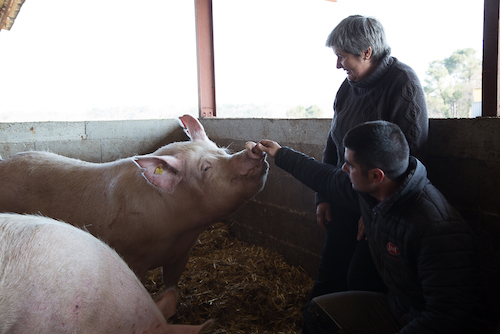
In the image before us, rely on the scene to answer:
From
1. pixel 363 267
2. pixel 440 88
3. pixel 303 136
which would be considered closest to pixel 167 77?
pixel 440 88

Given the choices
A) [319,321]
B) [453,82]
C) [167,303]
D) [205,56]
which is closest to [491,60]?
[319,321]

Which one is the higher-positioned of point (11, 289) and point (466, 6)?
point (466, 6)

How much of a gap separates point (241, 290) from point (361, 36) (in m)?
2.62

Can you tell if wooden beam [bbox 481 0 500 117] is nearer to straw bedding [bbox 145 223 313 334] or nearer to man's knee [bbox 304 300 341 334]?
man's knee [bbox 304 300 341 334]

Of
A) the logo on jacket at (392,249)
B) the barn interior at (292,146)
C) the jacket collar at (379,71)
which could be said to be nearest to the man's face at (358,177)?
the logo on jacket at (392,249)

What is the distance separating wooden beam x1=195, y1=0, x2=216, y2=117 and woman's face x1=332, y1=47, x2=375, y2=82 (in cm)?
394

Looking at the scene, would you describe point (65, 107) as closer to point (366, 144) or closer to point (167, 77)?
point (167, 77)

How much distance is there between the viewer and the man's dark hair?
1.79 meters

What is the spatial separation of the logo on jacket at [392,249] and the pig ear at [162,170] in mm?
1703

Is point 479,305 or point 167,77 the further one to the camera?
point 167,77

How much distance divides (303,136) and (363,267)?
1801 mm

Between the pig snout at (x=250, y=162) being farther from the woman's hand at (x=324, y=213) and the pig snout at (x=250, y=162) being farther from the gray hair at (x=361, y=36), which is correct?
the gray hair at (x=361, y=36)

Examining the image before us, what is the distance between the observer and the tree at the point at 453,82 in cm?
1480

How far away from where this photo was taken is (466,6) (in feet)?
52.6
